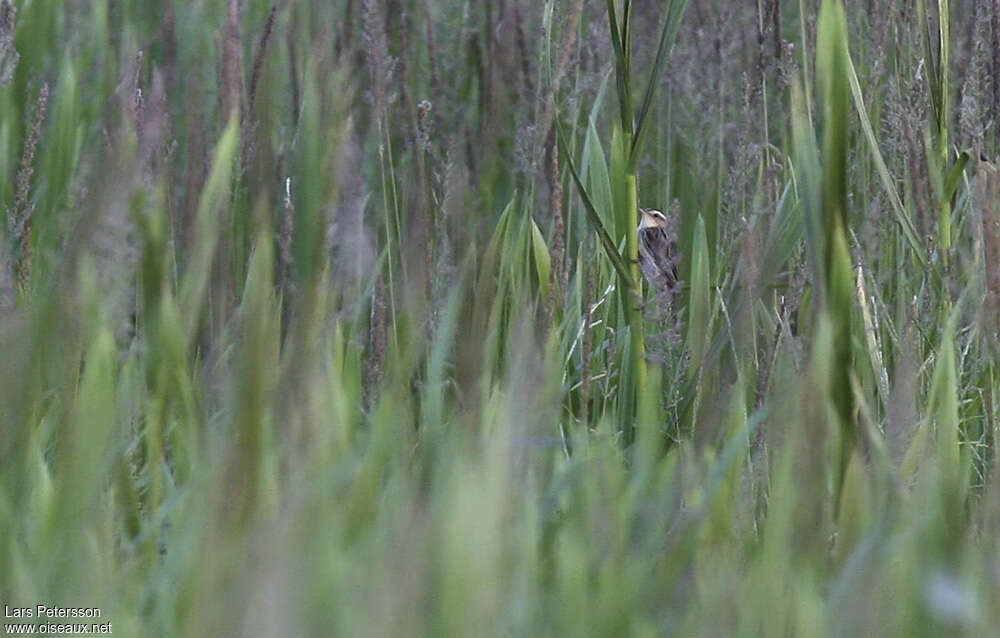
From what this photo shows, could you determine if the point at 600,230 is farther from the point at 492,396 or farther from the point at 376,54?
the point at 376,54

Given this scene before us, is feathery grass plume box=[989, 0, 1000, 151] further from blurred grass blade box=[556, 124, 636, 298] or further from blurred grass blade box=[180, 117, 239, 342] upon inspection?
blurred grass blade box=[180, 117, 239, 342]

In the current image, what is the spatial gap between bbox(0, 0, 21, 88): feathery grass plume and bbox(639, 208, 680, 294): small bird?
0.76m

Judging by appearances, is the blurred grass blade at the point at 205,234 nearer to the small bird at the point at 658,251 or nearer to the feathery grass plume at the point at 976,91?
the small bird at the point at 658,251

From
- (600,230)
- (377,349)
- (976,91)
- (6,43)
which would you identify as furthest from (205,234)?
(976,91)

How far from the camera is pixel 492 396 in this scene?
126cm

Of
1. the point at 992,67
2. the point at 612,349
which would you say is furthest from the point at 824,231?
the point at 992,67

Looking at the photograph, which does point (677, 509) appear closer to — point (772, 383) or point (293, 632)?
point (772, 383)

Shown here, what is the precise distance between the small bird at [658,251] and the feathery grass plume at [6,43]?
0.76 m

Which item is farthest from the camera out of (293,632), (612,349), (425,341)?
(612,349)

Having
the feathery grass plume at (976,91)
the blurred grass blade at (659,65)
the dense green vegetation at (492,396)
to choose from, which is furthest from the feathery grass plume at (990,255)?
the blurred grass blade at (659,65)

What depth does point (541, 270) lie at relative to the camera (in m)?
1.48

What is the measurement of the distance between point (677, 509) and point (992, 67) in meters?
0.73

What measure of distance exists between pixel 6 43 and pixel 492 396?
0.75m

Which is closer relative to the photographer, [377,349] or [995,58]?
[377,349]
